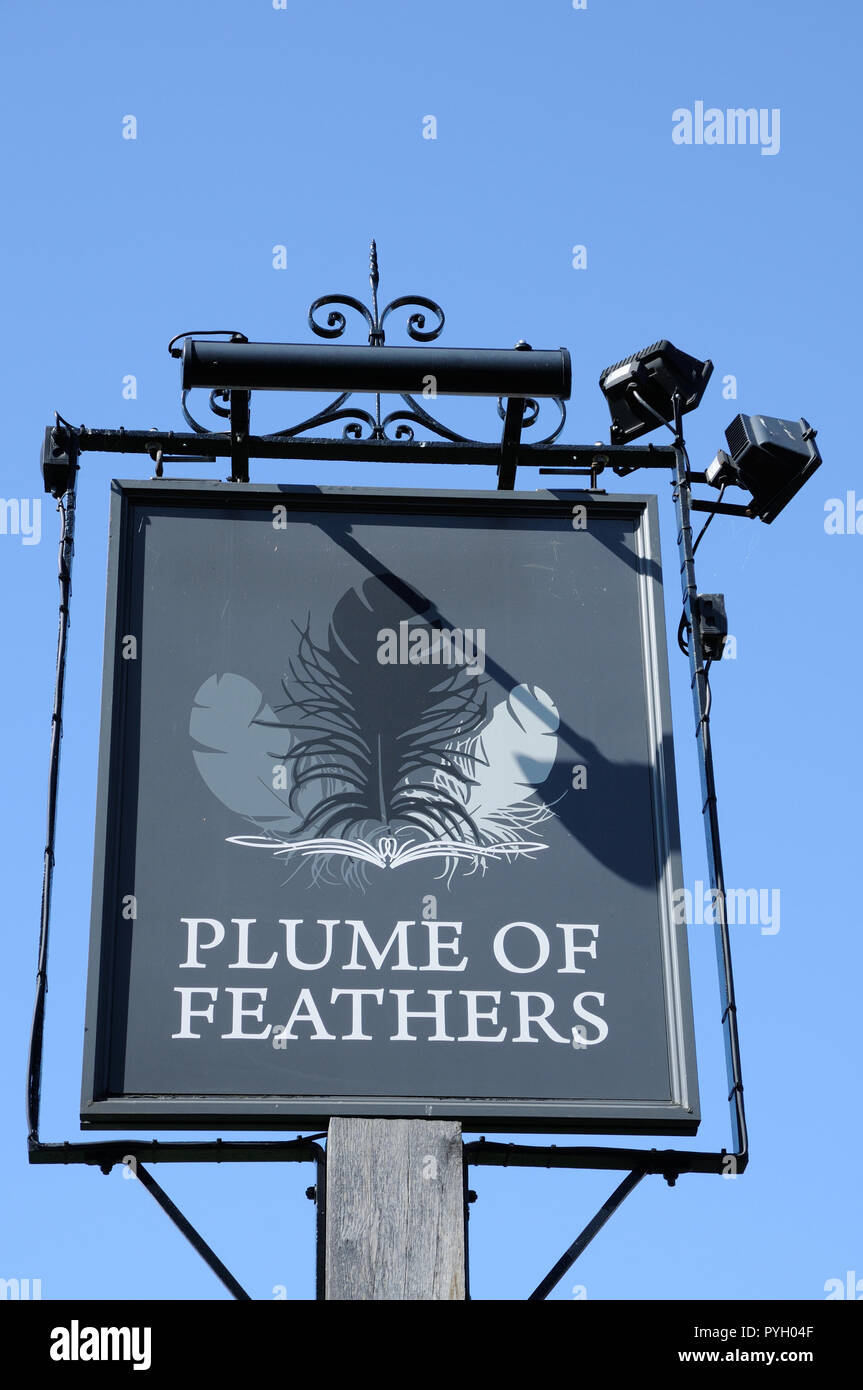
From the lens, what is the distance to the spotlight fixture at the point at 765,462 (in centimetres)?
873

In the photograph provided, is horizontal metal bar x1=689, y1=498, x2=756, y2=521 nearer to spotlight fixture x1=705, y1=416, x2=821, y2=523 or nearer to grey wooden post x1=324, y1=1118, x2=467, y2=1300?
spotlight fixture x1=705, y1=416, x2=821, y2=523

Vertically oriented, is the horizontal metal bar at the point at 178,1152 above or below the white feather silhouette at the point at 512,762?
below

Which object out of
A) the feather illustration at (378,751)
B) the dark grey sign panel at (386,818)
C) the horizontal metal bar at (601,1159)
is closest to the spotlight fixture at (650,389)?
the dark grey sign panel at (386,818)

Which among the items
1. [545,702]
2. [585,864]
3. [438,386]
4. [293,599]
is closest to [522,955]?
[585,864]

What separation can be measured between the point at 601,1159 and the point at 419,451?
2.60m

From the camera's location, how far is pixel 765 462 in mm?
8734

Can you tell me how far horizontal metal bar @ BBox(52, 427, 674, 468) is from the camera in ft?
28.5

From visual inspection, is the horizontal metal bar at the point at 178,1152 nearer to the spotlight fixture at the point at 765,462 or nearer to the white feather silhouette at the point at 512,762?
the white feather silhouette at the point at 512,762

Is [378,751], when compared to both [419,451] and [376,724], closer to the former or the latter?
[376,724]

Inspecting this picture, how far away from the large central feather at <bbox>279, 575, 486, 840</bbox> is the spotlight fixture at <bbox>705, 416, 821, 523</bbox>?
1231 mm

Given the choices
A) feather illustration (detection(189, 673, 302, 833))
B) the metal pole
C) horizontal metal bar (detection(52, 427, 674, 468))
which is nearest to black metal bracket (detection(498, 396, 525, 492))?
horizontal metal bar (detection(52, 427, 674, 468))

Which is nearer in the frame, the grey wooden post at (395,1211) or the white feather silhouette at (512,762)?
the grey wooden post at (395,1211)

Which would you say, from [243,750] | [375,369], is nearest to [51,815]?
[243,750]
